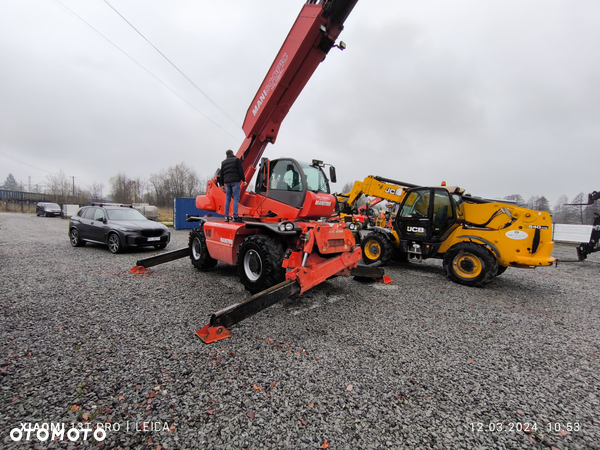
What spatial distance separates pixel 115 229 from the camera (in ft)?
27.4

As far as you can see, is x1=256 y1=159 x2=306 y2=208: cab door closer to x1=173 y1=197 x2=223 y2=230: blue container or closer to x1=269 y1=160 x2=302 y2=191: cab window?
x1=269 y1=160 x2=302 y2=191: cab window

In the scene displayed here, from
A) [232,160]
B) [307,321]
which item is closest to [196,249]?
[232,160]

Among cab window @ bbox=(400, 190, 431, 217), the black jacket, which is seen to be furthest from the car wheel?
cab window @ bbox=(400, 190, 431, 217)

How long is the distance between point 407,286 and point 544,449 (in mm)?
3914

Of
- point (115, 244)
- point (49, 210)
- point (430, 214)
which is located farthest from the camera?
point (49, 210)

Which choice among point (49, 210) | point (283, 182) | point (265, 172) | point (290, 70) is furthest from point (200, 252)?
point (49, 210)


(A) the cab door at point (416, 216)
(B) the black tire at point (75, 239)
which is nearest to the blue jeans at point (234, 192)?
(A) the cab door at point (416, 216)

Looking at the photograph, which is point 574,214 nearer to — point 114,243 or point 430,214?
point 430,214

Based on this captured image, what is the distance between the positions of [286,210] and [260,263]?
1255 millimetres

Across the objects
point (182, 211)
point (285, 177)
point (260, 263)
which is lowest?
point (260, 263)

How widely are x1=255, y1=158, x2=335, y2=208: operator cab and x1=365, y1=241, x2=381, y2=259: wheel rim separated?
9.96 ft

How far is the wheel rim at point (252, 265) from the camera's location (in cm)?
447

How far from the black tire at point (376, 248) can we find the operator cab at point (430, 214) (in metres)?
0.58

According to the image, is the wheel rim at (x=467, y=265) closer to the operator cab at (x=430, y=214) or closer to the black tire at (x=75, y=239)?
the operator cab at (x=430, y=214)
